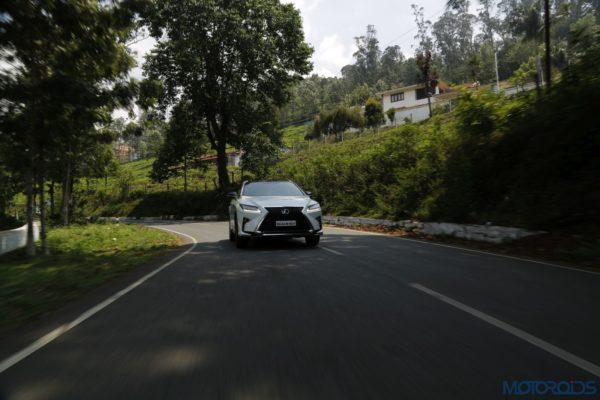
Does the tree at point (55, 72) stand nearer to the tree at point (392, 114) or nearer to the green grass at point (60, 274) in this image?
the green grass at point (60, 274)

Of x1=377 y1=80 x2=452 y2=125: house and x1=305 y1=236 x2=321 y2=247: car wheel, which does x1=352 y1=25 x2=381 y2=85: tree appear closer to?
x1=377 y1=80 x2=452 y2=125: house

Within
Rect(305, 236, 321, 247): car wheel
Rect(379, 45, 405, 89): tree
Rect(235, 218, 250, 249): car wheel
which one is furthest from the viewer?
Rect(379, 45, 405, 89): tree

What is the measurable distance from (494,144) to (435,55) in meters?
121

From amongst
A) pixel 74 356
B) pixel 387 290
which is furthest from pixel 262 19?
pixel 74 356

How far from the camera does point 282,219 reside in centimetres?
1123

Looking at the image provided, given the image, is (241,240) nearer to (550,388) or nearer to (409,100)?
(550,388)

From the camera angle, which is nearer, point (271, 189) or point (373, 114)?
point (271, 189)

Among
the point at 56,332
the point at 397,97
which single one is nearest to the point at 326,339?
the point at 56,332

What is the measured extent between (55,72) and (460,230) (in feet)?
36.4

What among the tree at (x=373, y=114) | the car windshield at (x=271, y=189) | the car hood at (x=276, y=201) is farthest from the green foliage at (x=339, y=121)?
the car hood at (x=276, y=201)

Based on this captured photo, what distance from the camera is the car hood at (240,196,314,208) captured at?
11.4m

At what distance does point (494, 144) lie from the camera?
45.8 feet

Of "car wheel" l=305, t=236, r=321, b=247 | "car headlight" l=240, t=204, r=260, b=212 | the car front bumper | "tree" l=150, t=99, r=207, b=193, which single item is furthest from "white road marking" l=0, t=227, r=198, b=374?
"tree" l=150, t=99, r=207, b=193

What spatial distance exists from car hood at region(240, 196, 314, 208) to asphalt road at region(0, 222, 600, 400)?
12.6 ft
